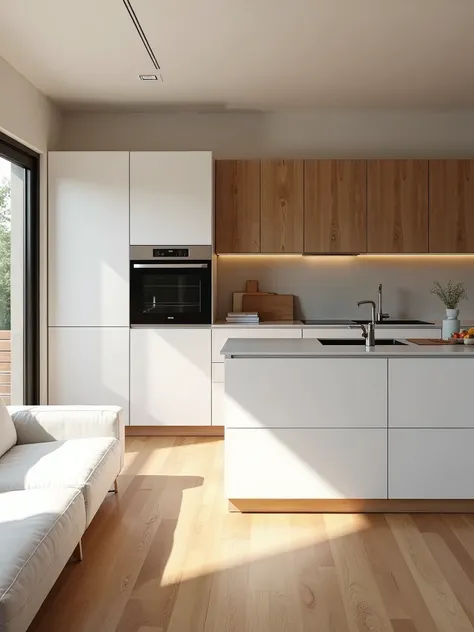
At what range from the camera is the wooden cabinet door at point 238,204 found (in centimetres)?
563

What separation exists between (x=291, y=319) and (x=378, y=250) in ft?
3.12

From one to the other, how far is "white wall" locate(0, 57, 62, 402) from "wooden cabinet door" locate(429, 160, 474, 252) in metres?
3.14

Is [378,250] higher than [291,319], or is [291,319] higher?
[378,250]

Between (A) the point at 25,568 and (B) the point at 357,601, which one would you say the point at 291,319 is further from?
(A) the point at 25,568

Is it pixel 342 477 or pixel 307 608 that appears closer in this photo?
pixel 307 608

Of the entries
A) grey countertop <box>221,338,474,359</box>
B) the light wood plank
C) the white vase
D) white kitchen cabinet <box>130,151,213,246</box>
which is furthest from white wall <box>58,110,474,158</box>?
the light wood plank

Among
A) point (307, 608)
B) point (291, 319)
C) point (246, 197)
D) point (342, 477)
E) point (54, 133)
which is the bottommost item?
point (307, 608)

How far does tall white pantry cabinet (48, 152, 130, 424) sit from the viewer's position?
5.44 meters

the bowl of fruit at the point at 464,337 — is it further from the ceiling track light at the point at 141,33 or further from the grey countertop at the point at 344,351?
the ceiling track light at the point at 141,33

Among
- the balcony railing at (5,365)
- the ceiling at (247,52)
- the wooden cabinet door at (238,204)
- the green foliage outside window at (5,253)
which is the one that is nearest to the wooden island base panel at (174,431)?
the balcony railing at (5,365)

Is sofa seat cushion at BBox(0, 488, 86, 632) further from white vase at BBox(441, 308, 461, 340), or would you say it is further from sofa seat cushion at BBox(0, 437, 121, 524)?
white vase at BBox(441, 308, 461, 340)

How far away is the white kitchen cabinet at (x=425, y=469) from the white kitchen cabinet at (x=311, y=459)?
8cm

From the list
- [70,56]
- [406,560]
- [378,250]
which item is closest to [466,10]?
[378,250]

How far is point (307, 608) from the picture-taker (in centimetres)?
252
